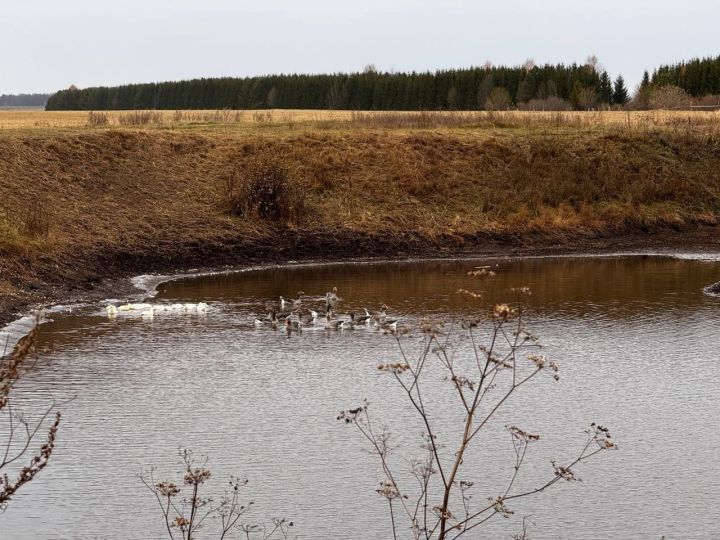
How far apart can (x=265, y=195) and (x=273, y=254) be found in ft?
10.1

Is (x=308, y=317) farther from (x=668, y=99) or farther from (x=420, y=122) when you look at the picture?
(x=668, y=99)

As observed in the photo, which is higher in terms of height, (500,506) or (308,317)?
(500,506)

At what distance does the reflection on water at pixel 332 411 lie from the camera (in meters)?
12.2

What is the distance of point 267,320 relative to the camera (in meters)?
24.0

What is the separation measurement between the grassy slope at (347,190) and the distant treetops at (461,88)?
3105 cm

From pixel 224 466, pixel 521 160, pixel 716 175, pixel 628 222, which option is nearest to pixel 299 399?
pixel 224 466

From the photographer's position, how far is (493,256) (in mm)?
37688

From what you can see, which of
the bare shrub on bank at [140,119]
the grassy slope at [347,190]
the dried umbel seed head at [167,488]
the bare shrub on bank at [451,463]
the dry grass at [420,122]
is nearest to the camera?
the dried umbel seed head at [167,488]

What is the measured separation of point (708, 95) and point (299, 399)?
241ft

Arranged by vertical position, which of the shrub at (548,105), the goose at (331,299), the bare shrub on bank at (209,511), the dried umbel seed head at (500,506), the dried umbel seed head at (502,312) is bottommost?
the bare shrub on bank at (209,511)

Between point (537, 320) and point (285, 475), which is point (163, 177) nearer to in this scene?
point (537, 320)

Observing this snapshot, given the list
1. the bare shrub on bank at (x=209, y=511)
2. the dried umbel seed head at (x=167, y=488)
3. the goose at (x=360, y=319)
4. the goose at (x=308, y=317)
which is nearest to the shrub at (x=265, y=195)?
the goose at (x=308, y=317)

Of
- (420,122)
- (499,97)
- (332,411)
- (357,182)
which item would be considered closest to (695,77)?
(499,97)

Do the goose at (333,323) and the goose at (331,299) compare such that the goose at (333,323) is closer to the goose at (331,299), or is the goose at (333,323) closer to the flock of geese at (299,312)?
the flock of geese at (299,312)
